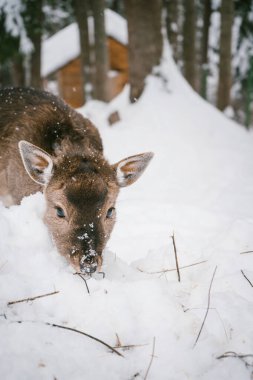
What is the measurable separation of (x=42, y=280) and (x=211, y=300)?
1.28m

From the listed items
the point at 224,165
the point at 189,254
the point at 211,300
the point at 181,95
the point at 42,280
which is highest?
the point at 42,280

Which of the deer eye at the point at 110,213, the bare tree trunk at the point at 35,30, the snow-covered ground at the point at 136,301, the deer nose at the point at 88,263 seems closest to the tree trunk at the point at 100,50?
the bare tree trunk at the point at 35,30

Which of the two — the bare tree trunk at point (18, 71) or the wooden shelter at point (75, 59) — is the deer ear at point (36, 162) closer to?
the bare tree trunk at point (18, 71)

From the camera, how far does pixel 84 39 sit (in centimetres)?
1570

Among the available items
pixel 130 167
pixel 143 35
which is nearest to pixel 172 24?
pixel 143 35

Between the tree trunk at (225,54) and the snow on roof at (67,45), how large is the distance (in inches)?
415

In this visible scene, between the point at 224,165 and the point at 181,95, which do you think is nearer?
the point at 224,165

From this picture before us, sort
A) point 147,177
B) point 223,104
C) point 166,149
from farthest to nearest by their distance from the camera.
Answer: point 223,104
point 166,149
point 147,177

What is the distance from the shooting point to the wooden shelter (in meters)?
21.3

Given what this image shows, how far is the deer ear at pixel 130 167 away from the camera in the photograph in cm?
384

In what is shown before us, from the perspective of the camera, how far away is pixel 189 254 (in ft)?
11.9

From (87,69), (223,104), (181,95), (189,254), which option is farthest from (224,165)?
(87,69)

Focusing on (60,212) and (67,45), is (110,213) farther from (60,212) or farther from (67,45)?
(67,45)

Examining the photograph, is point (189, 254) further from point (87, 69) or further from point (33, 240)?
point (87, 69)
